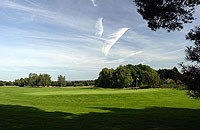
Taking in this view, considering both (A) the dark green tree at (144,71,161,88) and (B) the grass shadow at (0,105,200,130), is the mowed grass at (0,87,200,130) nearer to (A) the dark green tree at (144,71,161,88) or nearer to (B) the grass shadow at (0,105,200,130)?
(B) the grass shadow at (0,105,200,130)

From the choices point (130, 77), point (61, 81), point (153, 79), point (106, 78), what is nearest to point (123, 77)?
point (130, 77)

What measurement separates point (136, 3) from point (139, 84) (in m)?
73.8

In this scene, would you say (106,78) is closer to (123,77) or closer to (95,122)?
(123,77)

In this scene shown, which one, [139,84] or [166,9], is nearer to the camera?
[166,9]

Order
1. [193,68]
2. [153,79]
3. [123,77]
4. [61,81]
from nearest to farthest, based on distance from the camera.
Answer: [193,68]
[153,79]
[123,77]
[61,81]

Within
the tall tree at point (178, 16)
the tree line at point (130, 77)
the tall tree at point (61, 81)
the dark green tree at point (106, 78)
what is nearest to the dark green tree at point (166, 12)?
the tall tree at point (178, 16)

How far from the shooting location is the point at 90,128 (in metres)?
8.03

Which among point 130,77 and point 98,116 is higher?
point 130,77

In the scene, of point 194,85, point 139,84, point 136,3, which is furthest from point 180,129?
point 139,84

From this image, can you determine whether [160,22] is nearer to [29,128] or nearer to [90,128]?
[90,128]

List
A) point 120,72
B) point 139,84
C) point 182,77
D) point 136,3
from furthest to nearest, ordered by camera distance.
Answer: point 139,84, point 120,72, point 136,3, point 182,77

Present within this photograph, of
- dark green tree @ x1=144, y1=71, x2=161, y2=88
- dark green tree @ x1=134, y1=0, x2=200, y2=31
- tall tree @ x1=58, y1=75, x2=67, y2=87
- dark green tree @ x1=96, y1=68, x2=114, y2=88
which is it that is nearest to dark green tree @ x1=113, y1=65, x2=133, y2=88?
dark green tree @ x1=96, y1=68, x2=114, y2=88

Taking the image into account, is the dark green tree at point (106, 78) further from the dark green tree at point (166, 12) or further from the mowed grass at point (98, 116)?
the dark green tree at point (166, 12)

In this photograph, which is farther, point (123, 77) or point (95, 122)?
point (123, 77)
